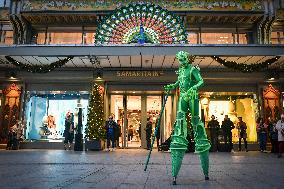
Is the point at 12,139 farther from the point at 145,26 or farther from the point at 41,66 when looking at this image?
the point at 145,26

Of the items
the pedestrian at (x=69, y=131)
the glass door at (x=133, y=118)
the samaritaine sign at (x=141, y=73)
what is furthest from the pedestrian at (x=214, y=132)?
the pedestrian at (x=69, y=131)

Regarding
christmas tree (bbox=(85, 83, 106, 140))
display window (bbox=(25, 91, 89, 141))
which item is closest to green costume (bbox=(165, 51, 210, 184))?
christmas tree (bbox=(85, 83, 106, 140))

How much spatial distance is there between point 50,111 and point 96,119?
4.14 meters

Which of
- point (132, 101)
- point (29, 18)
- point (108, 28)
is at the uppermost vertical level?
point (29, 18)

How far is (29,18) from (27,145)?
768cm

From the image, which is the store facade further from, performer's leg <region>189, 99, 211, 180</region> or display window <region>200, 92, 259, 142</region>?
performer's leg <region>189, 99, 211, 180</region>

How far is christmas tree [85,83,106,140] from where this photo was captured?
556 inches

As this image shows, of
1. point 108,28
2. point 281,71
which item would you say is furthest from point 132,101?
point 281,71

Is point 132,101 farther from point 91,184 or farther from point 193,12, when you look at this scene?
point 91,184

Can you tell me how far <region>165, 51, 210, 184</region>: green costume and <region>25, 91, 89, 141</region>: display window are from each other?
40.4 feet

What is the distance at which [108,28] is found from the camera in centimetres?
1507

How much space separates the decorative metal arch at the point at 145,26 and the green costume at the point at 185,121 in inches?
415

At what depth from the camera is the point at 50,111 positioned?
55.0ft

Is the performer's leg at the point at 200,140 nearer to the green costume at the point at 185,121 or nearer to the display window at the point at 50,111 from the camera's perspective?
the green costume at the point at 185,121
